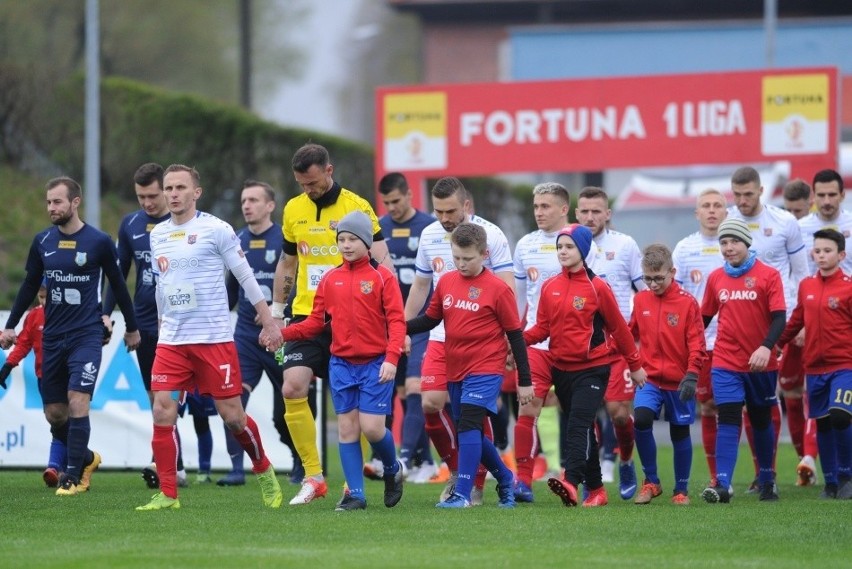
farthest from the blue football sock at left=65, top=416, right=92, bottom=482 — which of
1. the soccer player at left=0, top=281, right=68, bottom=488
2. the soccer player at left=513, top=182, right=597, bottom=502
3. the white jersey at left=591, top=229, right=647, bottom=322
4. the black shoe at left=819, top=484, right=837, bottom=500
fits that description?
the black shoe at left=819, top=484, right=837, bottom=500

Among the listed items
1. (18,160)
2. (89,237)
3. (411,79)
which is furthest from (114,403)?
(411,79)

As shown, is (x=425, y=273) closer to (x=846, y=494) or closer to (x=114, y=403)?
(x=846, y=494)

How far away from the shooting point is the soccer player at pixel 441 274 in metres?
11.0

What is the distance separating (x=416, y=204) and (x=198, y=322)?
1020cm

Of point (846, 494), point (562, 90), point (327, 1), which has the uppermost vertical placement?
point (327, 1)

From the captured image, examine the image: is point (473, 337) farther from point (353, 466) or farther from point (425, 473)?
point (425, 473)

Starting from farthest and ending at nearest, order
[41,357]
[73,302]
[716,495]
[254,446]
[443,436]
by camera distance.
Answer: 1. [41,357]
2. [73,302]
3. [716,495]
4. [443,436]
5. [254,446]

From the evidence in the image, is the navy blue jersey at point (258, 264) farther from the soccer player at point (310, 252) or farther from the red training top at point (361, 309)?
the red training top at point (361, 309)

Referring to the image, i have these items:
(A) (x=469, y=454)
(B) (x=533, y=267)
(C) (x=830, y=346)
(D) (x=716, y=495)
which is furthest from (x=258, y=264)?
(C) (x=830, y=346)

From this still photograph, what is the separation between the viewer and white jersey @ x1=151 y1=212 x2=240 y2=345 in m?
10.6

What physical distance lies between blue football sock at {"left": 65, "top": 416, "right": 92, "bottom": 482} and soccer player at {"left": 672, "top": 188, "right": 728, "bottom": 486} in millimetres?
4855

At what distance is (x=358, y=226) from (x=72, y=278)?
9.01ft

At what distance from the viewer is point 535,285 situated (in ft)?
39.9

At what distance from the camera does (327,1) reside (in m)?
83.0
